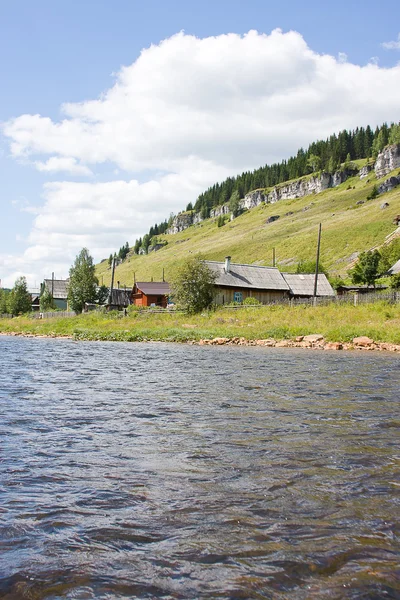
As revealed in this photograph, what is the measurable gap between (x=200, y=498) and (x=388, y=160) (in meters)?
186

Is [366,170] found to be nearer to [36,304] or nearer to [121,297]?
[36,304]

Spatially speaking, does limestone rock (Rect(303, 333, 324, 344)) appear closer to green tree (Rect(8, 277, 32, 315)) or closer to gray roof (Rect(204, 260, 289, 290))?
gray roof (Rect(204, 260, 289, 290))

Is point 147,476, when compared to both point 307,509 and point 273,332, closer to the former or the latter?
point 307,509

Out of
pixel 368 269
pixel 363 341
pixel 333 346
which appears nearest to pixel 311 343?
pixel 333 346

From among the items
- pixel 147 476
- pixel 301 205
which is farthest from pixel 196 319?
pixel 301 205

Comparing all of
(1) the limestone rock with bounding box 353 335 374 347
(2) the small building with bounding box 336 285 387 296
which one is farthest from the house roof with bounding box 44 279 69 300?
(1) the limestone rock with bounding box 353 335 374 347

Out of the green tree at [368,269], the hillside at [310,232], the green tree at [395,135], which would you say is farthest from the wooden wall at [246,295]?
the green tree at [395,135]

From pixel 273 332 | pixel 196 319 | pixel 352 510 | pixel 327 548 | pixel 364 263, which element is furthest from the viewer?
pixel 364 263

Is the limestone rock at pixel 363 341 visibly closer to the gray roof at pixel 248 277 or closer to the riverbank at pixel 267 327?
the riverbank at pixel 267 327

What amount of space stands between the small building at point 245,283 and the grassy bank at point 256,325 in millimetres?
13119

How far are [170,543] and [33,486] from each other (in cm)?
209

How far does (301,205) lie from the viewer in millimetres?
184375

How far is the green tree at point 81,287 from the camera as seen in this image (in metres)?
72.6

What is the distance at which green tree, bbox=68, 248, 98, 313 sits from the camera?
7256 cm
